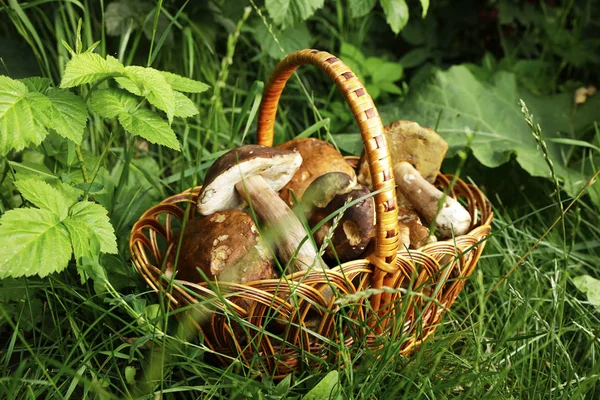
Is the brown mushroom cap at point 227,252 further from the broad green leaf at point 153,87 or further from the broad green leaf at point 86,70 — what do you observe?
the broad green leaf at point 86,70

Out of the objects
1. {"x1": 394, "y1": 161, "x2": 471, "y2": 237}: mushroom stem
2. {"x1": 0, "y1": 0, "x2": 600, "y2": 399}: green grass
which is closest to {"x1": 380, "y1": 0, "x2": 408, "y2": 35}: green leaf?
{"x1": 0, "y1": 0, "x2": 600, "y2": 399}: green grass

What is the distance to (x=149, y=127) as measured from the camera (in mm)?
1560

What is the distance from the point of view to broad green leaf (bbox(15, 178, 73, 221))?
4.75 feet

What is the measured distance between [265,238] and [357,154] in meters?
0.98

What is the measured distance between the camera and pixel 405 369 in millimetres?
1510

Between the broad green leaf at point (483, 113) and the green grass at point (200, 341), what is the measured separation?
0.14 meters

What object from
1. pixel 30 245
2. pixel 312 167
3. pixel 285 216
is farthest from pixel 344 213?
pixel 30 245

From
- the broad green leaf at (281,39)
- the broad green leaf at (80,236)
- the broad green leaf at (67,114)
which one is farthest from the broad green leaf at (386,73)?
the broad green leaf at (80,236)

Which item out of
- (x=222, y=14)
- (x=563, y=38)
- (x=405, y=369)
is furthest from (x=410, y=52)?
(x=405, y=369)

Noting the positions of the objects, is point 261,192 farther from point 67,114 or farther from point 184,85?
point 67,114

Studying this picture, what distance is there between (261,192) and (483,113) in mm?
1359

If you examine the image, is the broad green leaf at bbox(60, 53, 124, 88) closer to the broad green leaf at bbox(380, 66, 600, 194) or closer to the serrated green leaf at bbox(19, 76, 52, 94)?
the serrated green leaf at bbox(19, 76, 52, 94)

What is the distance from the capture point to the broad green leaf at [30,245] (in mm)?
1292

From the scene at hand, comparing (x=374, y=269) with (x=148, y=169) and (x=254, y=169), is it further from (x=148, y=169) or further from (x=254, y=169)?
(x=148, y=169)
